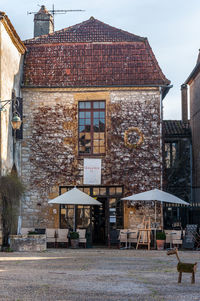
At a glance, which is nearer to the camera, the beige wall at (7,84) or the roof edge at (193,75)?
the beige wall at (7,84)

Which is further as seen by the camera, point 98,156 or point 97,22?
point 97,22

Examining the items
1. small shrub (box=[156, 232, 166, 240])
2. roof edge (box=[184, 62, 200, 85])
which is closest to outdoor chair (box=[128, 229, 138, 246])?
small shrub (box=[156, 232, 166, 240])

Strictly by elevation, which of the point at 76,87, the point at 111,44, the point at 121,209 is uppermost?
the point at 111,44

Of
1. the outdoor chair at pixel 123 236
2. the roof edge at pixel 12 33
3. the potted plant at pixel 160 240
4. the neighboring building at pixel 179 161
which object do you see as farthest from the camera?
the neighboring building at pixel 179 161

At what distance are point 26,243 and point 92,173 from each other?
14.2 feet

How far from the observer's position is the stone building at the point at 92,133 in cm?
1953

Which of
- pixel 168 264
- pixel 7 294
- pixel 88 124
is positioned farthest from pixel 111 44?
pixel 7 294

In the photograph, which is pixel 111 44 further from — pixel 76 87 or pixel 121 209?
pixel 121 209

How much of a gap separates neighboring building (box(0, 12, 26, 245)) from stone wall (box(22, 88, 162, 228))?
74 cm

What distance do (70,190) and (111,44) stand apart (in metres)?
6.07

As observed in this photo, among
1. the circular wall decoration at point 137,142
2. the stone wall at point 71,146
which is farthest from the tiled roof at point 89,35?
the circular wall decoration at point 137,142

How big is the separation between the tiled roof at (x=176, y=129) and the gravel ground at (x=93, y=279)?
12.3m

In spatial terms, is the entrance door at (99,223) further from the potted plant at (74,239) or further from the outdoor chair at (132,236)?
the potted plant at (74,239)

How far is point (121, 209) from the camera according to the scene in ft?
64.1
